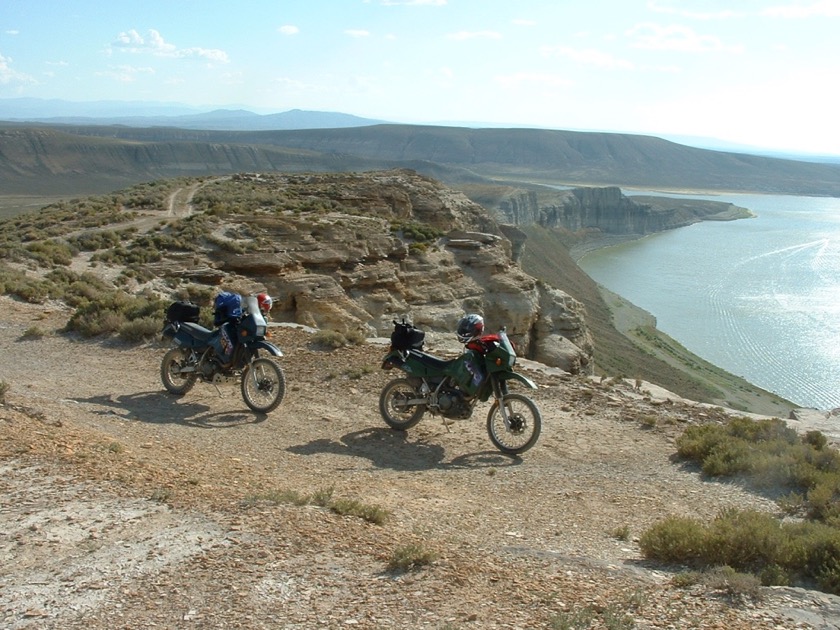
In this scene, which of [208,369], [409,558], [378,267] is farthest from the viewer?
[378,267]

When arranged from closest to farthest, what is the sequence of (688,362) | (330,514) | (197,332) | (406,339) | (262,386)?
1. (330,514)
2. (406,339)
3. (262,386)
4. (197,332)
5. (688,362)

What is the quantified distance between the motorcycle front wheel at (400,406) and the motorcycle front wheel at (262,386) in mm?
1190

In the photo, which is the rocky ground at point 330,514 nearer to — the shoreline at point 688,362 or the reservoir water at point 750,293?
the shoreline at point 688,362

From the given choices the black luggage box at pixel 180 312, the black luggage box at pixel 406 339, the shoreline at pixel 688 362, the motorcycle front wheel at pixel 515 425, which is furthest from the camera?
the shoreline at pixel 688 362

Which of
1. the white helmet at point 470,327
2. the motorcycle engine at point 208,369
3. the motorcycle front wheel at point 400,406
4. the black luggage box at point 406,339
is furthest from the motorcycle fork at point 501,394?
the motorcycle engine at point 208,369

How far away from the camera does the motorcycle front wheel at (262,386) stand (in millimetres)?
8453

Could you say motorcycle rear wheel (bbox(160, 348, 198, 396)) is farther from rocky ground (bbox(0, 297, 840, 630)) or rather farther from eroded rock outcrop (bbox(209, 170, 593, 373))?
eroded rock outcrop (bbox(209, 170, 593, 373))

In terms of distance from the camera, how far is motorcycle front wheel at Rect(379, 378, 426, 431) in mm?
8203

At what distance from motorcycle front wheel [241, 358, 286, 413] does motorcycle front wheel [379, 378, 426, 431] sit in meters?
1.19

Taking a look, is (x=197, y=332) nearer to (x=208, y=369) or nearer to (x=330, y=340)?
(x=208, y=369)

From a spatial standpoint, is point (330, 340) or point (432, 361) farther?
point (330, 340)

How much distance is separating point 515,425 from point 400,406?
1298 millimetres

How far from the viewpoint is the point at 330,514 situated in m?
5.00

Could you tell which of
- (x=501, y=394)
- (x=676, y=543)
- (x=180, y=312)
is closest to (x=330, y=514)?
(x=676, y=543)
